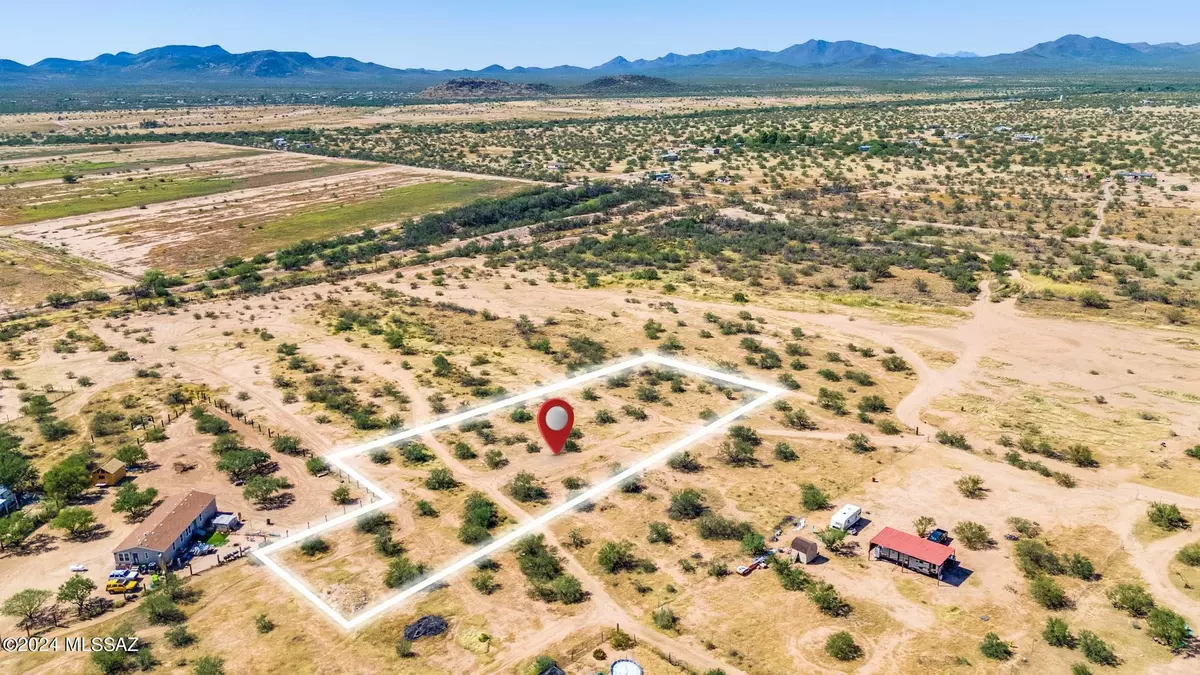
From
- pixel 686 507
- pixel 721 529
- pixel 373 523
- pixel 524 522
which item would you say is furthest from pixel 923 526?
pixel 373 523

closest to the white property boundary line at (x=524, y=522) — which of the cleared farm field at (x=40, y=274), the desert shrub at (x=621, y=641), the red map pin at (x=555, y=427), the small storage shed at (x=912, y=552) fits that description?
the red map pin at (x=555, y=427)

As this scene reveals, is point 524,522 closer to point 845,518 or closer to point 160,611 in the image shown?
point 845,518

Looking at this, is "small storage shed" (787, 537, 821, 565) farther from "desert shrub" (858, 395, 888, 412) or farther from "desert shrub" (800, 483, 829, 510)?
"desert shrub" (858, 395, 888, 412)

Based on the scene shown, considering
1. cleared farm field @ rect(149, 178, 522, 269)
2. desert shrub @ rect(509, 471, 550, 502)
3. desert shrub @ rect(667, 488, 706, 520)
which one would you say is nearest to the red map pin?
desert shrub @ rect(509, 471, 550, 502)

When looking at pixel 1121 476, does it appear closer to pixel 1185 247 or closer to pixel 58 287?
pixel 1185 247

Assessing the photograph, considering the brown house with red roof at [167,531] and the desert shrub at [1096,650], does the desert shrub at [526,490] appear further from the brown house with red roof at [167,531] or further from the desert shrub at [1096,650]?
the desert shrub at [1096,650]

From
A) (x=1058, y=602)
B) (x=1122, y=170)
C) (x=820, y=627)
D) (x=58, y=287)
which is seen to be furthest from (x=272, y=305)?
(x=1122, y=170)
